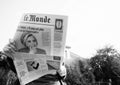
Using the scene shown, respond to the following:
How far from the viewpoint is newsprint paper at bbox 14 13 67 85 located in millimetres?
1967

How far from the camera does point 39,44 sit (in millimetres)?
2006

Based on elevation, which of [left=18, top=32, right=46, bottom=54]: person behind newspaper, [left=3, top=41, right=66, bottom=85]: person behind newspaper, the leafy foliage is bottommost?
the leafy foliage

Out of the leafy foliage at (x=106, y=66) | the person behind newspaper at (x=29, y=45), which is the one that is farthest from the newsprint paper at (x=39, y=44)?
the leafy foliage at (x=106, y=66)

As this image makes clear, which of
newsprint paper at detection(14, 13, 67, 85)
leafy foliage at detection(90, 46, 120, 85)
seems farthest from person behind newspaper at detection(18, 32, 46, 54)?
leafy foliage at detection(90, 46, 120, 85)

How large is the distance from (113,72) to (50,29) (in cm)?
2456

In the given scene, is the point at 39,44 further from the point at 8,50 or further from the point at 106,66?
the point at 106,66

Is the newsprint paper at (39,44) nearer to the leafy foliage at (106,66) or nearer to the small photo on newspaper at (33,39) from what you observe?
the small photo on newspaper at (33,39)

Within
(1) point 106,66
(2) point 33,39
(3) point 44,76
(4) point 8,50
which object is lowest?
(1) point 106,66

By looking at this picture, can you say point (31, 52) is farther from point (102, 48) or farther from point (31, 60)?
point (102, 48)

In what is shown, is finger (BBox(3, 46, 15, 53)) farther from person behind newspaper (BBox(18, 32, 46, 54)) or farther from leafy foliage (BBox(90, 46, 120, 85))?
leafy foliage (BBox(90, 46, 120, 85))

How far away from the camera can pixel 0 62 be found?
2.01m

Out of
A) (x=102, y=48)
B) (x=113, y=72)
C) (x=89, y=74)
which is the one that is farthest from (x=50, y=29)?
(x=102, y=48)

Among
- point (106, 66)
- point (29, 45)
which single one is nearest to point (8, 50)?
point (29, 45)

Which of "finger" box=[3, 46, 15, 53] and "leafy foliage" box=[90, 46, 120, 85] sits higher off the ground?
"finger" box=[3, 46, 15, 53]
